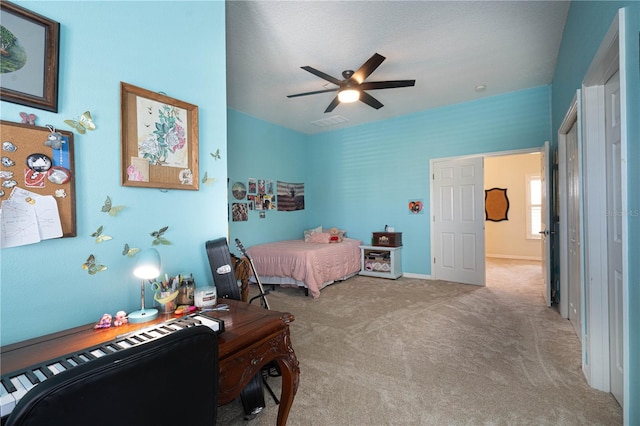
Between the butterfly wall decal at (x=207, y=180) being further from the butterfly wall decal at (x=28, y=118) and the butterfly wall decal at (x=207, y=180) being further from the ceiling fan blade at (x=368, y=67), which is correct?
the ceiling fan blade at (x=368, y=67)

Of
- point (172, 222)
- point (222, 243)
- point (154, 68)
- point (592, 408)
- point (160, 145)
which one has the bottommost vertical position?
point (592, 408)

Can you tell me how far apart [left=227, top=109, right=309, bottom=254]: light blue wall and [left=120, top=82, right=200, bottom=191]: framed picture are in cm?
303

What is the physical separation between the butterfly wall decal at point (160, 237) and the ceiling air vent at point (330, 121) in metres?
4.09

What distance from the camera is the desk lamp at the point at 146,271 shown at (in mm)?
1324

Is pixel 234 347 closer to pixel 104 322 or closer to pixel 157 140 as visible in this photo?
pixel 104 322

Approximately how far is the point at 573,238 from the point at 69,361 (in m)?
3.73

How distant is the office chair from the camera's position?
1.72ft

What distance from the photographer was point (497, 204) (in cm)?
724

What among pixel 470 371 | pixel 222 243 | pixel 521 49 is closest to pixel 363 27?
pixel 521 49

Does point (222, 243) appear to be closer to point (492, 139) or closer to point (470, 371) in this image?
point (470, 371)

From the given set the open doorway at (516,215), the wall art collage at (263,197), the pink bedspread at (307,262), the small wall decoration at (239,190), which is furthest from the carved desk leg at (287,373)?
the open doorway at (516,215)

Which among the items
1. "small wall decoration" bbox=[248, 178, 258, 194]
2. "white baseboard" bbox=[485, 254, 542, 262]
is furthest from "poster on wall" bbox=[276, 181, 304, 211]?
"white baseboard" bbox=[485, 254, 542, 262]

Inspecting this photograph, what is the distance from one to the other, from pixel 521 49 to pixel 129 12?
3.58 meters

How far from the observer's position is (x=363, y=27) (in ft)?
8.65
